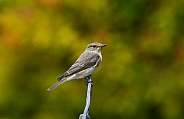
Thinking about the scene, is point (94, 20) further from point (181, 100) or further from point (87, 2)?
point (181, 100)

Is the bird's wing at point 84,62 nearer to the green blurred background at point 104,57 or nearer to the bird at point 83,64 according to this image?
the bird at point 83,64

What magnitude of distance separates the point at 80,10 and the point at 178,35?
4.03 ft

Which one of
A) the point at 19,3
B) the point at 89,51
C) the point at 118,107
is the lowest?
the point at 89,51

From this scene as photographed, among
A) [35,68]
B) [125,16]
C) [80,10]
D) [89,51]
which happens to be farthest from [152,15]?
[89,51]

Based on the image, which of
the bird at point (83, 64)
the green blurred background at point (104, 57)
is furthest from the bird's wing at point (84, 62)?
the green blurred background at point (104, 57)

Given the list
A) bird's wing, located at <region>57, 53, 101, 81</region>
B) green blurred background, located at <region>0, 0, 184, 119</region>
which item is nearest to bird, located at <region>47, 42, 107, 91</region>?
bird's wing, located at <region>57, 53, 101, 81</region>

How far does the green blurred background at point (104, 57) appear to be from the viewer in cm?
911

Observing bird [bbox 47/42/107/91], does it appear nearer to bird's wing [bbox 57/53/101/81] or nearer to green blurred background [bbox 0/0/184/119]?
bird's wing [bbox 57/53/101/81]

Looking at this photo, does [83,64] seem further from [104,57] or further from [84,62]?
[104,57]

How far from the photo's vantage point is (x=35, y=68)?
9203 mm

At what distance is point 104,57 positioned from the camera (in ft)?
30.4

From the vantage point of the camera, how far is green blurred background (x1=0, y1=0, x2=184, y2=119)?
359 inches

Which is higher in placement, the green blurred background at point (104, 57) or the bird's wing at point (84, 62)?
the green blurred background at point (104, 57)

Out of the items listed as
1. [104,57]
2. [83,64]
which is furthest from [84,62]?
[104,57]
